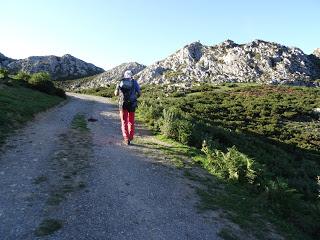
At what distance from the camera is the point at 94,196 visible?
8.25m

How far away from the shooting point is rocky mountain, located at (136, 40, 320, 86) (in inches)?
4751

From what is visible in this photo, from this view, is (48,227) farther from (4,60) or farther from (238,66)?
(4,60)

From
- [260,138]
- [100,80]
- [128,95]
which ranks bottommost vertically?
[260,138]

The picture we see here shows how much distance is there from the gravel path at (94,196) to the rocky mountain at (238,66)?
10375cm

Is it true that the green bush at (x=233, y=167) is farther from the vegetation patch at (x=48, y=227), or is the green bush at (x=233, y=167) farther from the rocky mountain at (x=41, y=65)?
the rocky mountain at (x=41, y=65)

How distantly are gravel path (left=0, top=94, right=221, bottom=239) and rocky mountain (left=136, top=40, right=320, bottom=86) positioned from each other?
104m

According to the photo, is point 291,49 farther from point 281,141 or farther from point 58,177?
point 58,177

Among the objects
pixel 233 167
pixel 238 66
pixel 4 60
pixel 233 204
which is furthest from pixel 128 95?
pixel 4 60

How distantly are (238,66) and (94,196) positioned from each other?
420 ft

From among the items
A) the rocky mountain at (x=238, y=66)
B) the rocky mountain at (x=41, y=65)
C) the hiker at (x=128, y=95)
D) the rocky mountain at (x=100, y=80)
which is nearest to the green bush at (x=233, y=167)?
the hiker at (x=128, y=95)

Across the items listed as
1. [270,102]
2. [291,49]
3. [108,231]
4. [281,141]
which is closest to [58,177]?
[108,231]

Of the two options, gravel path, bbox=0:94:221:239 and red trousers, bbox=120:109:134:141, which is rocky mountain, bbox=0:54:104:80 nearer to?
red trousers, bbox=120:109:134:141

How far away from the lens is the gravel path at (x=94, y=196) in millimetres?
6711

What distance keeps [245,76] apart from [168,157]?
115634 mm
